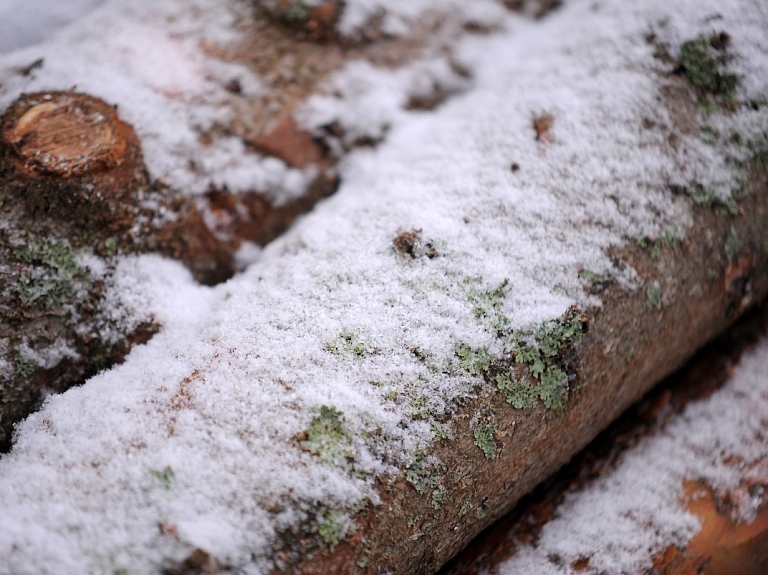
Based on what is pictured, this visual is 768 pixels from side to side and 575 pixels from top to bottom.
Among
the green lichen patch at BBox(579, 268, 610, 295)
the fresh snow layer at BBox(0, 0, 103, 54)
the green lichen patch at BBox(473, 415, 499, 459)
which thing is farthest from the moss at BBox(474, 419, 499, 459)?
the fresh snow layer at BBox(0, 0, 103, 54)

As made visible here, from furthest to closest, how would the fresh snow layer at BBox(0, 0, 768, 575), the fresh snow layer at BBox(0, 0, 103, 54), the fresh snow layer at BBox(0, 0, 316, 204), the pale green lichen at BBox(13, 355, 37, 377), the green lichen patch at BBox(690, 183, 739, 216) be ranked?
the fresh snow layer at BBox(0, 0, 103, 54), the fresh snow layer at BBox(0, 0, 316, 204), the green lichen patch at BBox(690, 183, 739, 216), the pale green lichen at BBox(13, 355, 37, 377), the fresh snow layer at BBox(0, 0, 768, 575)

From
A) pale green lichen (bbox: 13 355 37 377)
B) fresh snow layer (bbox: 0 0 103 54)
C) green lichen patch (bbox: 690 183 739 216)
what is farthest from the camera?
fresh snow layer (bbox: 0 0 103 54)

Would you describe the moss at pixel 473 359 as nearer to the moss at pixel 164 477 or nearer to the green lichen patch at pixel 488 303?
the green lichen patch at pixel 488 303

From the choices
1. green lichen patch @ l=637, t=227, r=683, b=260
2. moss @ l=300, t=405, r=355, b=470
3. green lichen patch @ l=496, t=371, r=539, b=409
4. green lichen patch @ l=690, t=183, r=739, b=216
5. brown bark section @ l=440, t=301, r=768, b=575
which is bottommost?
brown bark section @ l=440, t=301, r=768, b=575

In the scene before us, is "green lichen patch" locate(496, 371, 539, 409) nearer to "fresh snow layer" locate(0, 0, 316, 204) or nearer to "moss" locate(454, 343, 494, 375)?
"moss" locate(454, 343, 494, 375)

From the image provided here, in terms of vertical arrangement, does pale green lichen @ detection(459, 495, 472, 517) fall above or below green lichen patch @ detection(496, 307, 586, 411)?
below
